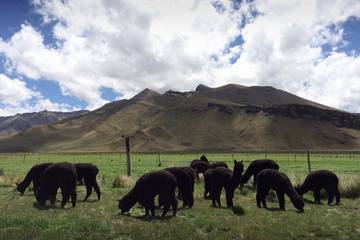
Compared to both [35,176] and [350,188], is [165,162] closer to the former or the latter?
[35,176]

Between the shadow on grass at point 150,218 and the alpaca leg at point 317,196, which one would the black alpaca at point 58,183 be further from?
the alpaca leg at point 317,196

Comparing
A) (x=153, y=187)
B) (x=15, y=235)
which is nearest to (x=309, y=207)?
(x=153, y=187)

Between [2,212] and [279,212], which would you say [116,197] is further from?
[279,212]

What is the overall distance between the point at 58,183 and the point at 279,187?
10.8 meters

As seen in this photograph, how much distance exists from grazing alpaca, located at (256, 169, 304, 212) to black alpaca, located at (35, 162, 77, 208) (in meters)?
9.15

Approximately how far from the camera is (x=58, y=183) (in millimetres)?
21750

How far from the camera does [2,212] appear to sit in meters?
19.6

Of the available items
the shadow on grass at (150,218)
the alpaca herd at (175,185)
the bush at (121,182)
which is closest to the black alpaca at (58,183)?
the alpaca herd at (175,185)

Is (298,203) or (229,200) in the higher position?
(229,200)

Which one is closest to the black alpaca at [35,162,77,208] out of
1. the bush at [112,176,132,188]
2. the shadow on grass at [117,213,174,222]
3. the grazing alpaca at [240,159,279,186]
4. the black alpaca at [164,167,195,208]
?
the shadow on grass at [117,213,174,222]

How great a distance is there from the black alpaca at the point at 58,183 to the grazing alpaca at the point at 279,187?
9.15 metres

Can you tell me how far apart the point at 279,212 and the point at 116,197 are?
366 inches

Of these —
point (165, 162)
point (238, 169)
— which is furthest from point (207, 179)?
point (165, 162)

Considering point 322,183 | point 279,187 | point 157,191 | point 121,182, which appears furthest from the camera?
point 121,182
